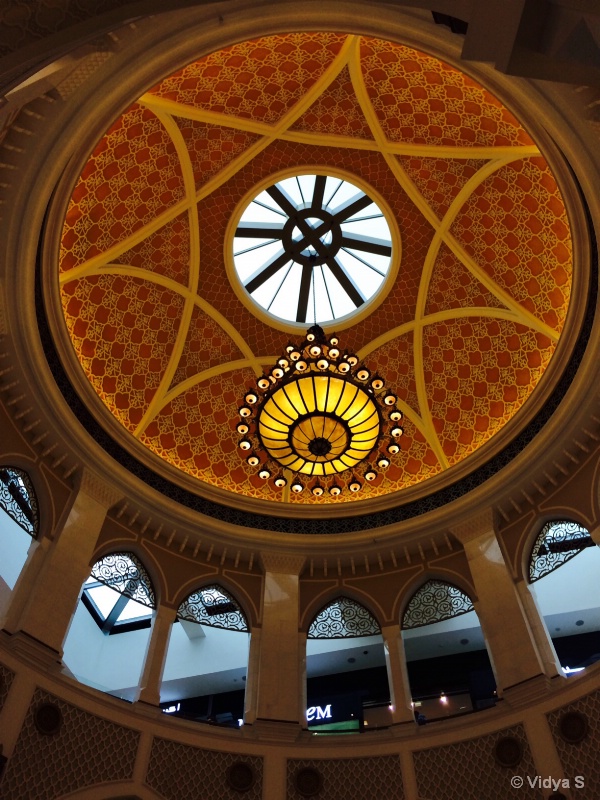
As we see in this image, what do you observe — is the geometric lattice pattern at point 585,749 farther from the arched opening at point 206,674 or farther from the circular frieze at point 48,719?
the arched opening at point 206,674

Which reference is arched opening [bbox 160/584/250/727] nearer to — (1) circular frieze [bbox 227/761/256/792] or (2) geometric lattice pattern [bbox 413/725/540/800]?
(1) circular frieze [bbox 227/761/256/792]

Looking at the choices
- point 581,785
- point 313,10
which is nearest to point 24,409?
point 313,10

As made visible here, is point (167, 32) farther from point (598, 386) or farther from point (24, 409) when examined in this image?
point (598, 386)

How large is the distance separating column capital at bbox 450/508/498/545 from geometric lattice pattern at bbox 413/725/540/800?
8.32ft

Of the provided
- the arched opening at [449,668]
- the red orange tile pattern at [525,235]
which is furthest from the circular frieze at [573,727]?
the red orange tile pattern at [525,235]

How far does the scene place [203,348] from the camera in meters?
11.2

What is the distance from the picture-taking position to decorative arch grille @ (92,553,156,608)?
29.1ft

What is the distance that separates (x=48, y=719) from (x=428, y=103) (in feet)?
28.6

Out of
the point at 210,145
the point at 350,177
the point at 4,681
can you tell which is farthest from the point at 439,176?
the point at 4,681

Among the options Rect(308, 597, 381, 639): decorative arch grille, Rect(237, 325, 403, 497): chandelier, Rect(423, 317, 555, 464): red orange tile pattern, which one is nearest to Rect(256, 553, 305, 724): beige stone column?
Rect(308, 597, 381, 639): decorative arch grille

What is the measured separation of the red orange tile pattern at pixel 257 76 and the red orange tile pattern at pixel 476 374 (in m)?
4.14

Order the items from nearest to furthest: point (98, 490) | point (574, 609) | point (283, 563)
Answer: point (98, 490) < point (283, 563) < point (574, 609)

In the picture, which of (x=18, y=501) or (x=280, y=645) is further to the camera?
(x=280, y=645)

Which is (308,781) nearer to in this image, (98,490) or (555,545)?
(555,545)
